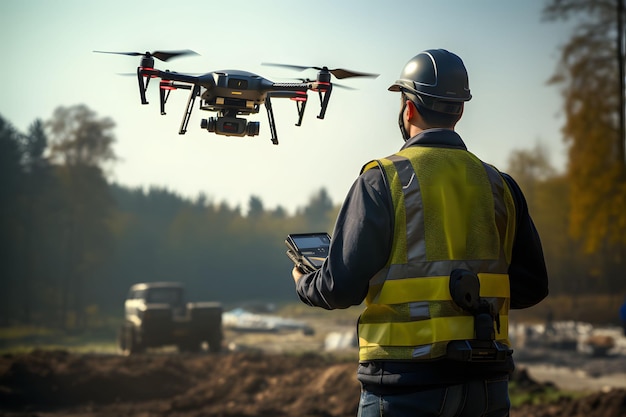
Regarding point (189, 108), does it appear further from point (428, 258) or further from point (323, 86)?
point (428, 258)

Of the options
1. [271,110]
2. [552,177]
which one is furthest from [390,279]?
Result: [552,177]

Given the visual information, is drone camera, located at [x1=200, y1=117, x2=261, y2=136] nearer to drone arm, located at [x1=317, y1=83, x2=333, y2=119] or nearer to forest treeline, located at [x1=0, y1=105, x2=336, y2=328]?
drone arm, located at [x1=317, y1=83, x2=333, y2=119]

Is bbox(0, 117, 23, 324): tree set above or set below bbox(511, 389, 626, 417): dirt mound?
above

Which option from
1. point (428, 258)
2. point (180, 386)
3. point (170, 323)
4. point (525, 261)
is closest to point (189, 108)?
point (428, 258)

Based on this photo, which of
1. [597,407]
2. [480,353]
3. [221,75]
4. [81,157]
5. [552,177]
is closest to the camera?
[480,353]

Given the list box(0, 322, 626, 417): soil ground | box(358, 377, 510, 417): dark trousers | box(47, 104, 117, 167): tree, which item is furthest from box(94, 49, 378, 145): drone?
box(47, 104, 117, 167): tree

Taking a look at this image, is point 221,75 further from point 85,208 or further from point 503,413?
point 85,208

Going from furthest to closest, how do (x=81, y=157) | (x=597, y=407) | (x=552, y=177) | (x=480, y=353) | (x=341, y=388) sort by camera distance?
(x=81, y=157)
(x=552, y=177)
(x=341, y=388)
(x=597, y=407)
(x=480, y=353)

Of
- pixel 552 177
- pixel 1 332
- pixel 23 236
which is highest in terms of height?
pixel 552 177
